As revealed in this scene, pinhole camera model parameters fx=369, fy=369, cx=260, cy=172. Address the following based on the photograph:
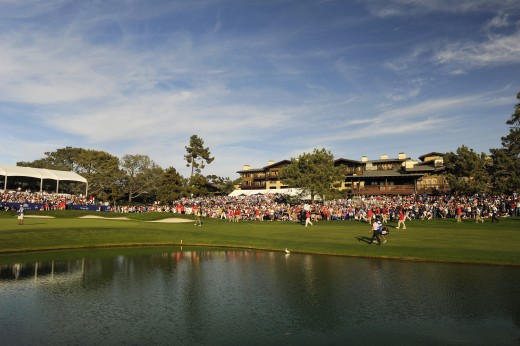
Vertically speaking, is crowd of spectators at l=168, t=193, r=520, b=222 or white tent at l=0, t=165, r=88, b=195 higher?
white tent at l=0, t=165, r=88, b=195

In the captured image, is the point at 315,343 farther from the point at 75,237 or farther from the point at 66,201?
the point at 66,201

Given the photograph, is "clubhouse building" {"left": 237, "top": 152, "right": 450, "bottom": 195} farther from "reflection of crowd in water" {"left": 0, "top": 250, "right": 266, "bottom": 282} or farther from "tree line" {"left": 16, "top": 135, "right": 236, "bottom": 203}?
"reflection of crowd in water" {"left": 0, "top": 250, "right": 266, "bottom": 282}

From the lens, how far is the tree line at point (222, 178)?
→ 167 ft

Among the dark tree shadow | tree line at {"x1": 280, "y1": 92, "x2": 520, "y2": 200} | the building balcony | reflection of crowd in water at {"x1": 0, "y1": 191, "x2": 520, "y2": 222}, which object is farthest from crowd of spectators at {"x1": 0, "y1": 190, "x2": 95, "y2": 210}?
the building balcony

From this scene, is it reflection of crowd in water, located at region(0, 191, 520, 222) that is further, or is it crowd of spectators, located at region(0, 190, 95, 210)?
crowd of spectators, located at region(0, 190, 95, 210)

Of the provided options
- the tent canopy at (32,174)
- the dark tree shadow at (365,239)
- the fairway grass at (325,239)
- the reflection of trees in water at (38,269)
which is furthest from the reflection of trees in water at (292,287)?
the tent canopy at (32,174)

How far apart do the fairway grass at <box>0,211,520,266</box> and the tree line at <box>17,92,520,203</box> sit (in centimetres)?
1621

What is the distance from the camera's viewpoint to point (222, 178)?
103875 mm

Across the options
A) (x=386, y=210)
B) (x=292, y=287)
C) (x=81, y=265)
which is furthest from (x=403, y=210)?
(x=81, y=265)

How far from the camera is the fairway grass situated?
2517 cm

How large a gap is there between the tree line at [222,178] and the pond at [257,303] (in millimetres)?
36738

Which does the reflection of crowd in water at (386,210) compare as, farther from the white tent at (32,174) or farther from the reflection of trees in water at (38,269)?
the reflection of trees in water at (38,269)

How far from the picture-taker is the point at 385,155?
91312mm

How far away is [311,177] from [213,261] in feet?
132
